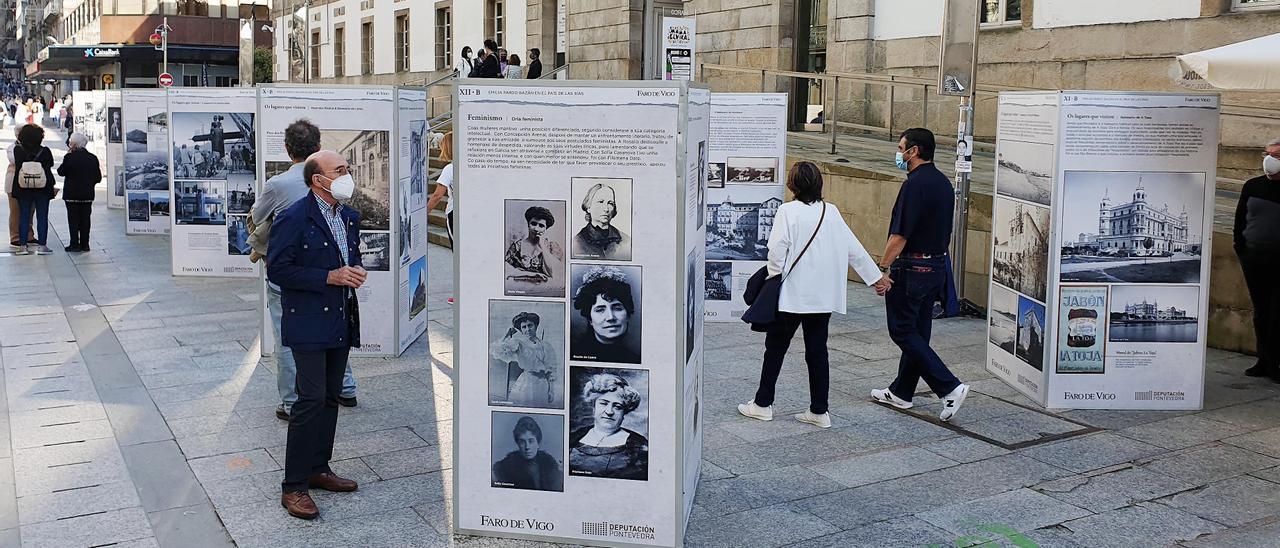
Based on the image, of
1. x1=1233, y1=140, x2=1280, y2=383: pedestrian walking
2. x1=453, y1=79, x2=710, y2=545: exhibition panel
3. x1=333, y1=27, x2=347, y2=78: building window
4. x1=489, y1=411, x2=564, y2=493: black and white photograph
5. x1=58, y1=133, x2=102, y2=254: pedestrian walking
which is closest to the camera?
x1=453, y1=79, x2=710, y2=545: exhibition panel

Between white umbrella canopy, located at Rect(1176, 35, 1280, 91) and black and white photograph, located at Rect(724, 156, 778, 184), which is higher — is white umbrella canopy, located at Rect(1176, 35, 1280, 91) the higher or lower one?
the higher one

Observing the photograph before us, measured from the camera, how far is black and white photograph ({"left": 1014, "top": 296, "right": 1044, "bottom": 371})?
8.05 metres

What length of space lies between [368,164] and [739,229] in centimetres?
336

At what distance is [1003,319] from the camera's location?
→ 8711 mm

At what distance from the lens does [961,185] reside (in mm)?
11609

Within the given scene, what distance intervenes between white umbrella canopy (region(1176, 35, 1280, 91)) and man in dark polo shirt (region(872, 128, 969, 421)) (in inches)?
73.6

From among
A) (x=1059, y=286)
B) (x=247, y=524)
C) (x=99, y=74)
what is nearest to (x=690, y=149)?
(x=247, y=524)

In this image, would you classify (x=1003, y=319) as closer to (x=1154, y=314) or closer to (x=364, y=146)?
(x=1154, y=314)

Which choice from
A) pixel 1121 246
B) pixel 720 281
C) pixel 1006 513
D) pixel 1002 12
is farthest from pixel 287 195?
pixel 1002 12

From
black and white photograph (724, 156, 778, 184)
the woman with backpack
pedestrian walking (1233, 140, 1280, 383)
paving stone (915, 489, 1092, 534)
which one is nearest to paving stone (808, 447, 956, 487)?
paving stone (915, 489, 1092, 534)

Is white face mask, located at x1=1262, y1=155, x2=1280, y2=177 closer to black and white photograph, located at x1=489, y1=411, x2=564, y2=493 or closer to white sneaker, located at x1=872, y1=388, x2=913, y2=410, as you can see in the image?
white sneaker, located at x1=872, y1=388, x2=913, y2=410

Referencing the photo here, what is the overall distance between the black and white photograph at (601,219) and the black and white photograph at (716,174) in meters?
5.87

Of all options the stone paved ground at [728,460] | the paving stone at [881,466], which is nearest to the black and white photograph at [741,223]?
the stone paved ground at [728,460]

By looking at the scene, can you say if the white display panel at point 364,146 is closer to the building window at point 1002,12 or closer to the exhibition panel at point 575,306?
the exhibition panel at point 575,306
